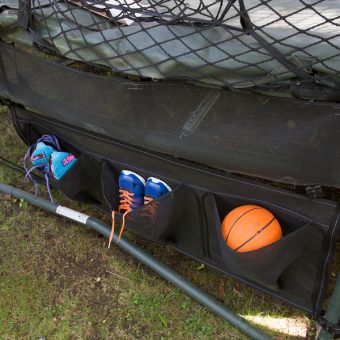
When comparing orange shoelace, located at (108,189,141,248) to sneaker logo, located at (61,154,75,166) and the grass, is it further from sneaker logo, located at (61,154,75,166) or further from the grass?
sneaker logo, located at (61,154,75,166)

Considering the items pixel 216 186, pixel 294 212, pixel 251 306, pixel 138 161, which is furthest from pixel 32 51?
pixel 251 306

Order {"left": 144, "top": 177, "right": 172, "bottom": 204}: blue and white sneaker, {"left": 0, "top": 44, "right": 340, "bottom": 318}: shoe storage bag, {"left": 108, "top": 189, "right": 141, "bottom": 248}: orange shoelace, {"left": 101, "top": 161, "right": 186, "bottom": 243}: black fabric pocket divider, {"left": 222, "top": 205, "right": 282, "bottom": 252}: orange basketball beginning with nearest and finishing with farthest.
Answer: {"left": 0, "top": 44, "right": 340, "bottom": 318}: shoe storage bag
{"left": 222, "top": 205, "right": 282, "bottom": 252}: orange basketball
{"left": 101, "top": 161, "right": 186, "bottom": 243}: black fabric pocket divider
{"left": 144, "top": 177, "right": 172, "bottom": 204}: blue and white sneaker
{"left": 108, "top": 189, "right": 141, "bottom": 248}: orange shoelace

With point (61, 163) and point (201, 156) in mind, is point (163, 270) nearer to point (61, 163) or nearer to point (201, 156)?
point (201, 156)

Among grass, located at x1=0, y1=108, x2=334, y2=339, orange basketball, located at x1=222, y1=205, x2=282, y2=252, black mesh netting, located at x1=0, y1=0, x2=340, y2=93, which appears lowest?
grass, located at x1=0, y1=108, x2=334, y2=339

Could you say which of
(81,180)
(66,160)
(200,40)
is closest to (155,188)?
(81,180)

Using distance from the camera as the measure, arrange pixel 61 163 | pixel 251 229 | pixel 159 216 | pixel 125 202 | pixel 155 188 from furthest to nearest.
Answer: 1. pixel 61 163
2. pixel 125 202
3. pixel 155 188
4. pixel 159 216
5. pixel 251 229

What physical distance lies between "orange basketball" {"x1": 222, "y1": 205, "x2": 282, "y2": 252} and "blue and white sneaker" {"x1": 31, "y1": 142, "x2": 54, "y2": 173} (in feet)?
3.62

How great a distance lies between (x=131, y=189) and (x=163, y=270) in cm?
41

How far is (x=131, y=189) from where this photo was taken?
2174 millimetres

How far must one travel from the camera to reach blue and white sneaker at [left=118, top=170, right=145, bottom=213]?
7.11 feet

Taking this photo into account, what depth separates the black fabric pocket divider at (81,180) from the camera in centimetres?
225

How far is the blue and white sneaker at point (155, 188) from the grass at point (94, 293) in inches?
17.0

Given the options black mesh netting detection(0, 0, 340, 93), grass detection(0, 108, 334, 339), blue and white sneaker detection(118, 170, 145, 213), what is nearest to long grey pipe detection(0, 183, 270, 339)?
grass detection(0, 108, 334, 339)

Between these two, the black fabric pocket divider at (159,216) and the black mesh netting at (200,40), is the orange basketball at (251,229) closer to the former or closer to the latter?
the black fabric pocket divider at (159,216)
